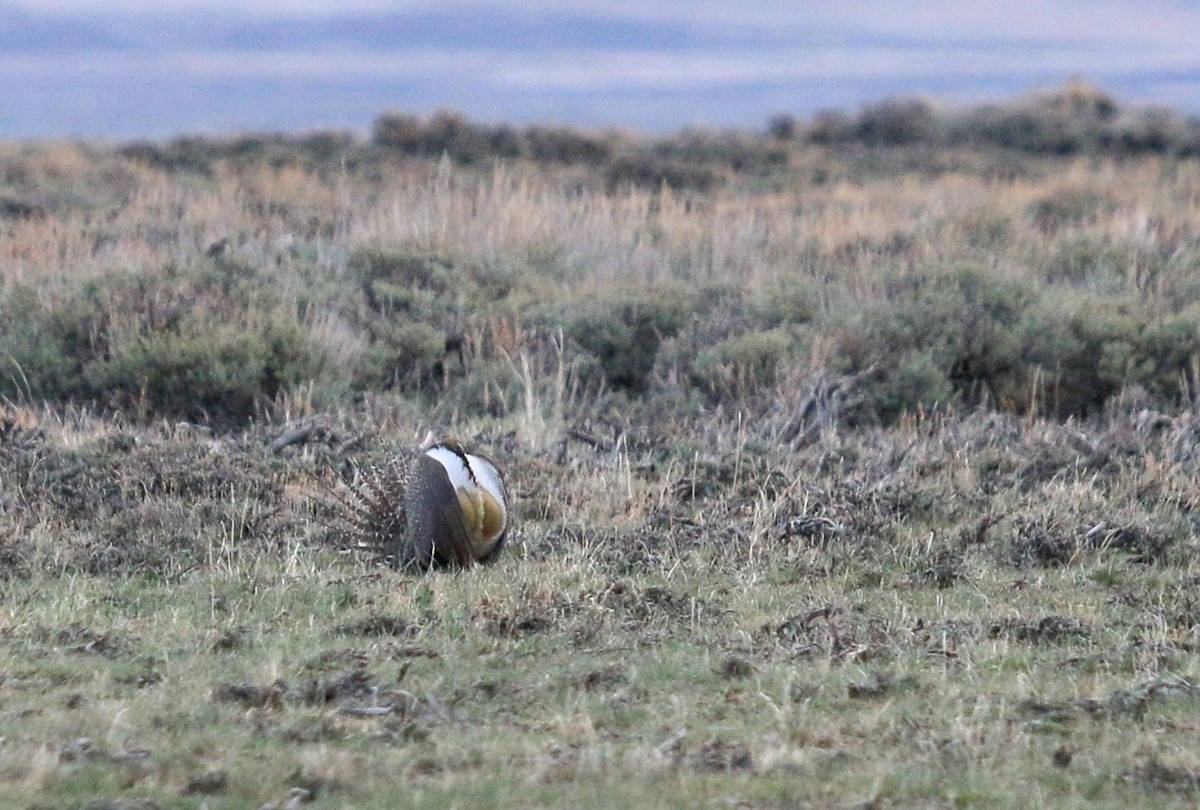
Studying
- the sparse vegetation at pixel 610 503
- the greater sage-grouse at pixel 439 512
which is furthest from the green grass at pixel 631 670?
the greater sage-grouse at pixel 439 512

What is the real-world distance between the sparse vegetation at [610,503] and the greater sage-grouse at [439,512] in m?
0.17

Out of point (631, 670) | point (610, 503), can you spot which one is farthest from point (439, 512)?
point (631, 670)

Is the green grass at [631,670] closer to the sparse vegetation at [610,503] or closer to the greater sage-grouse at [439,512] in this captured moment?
the sparse vegetation at [610,503]

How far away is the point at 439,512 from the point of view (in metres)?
7.38

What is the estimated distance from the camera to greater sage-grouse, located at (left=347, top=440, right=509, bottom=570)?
7.39 metres

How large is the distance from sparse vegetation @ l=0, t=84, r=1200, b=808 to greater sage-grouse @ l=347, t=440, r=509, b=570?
17cm

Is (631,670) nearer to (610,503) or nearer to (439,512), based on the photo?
(439,512)

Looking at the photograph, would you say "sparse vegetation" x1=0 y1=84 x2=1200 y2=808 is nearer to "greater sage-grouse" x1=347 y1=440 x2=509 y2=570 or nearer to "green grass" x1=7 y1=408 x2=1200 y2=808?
"green grass" x1=7 y1=408 x2=1200 y2=808

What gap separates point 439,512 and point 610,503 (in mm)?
1709

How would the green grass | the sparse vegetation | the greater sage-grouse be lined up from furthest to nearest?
the greater sage-grouse < the sparse vegetation < the green grass

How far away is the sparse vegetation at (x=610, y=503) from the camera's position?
15.6 ft

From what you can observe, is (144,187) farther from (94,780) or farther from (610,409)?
(94,780)

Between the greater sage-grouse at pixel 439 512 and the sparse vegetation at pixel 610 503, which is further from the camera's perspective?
the greater sage-grouse at pixel 439 512

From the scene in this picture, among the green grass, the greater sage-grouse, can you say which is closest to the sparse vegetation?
the green grass
